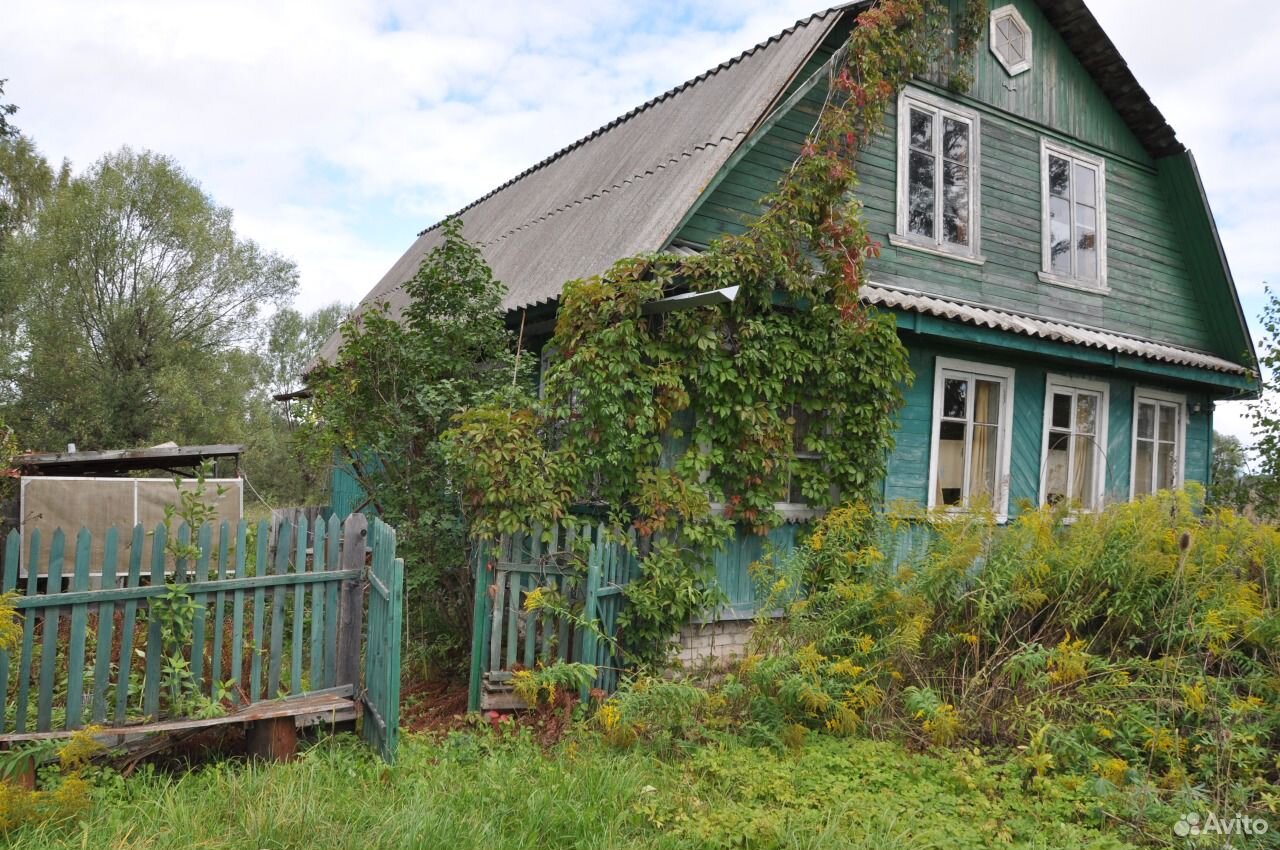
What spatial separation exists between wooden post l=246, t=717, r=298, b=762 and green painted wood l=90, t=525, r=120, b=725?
2.47 ft

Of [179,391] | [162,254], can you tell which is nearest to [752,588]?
[179,391]

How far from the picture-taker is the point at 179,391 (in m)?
24.1

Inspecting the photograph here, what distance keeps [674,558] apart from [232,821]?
3546 mm

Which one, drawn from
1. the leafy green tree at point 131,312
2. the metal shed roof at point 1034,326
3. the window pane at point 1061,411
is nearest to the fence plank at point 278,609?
the metal shed roof at point 1034,326

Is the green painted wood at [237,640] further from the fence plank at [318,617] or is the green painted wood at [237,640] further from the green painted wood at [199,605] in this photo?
the fence plank at [318,617]

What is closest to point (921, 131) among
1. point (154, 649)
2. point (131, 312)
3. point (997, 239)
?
point (997, 239)

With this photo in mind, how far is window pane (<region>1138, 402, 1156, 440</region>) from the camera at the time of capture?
11180mm

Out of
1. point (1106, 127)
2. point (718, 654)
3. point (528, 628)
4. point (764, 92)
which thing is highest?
point (1106, 127)

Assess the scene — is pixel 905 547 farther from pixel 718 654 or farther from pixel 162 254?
pixel 162 254

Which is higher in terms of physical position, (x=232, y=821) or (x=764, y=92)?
(x=764, y=92)

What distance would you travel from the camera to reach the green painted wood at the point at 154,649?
14.9ft

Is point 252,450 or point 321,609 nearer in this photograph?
point 321,609

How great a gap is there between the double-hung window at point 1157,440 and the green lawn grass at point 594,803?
8.03 metres

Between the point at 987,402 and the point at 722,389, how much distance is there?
13.1ft
